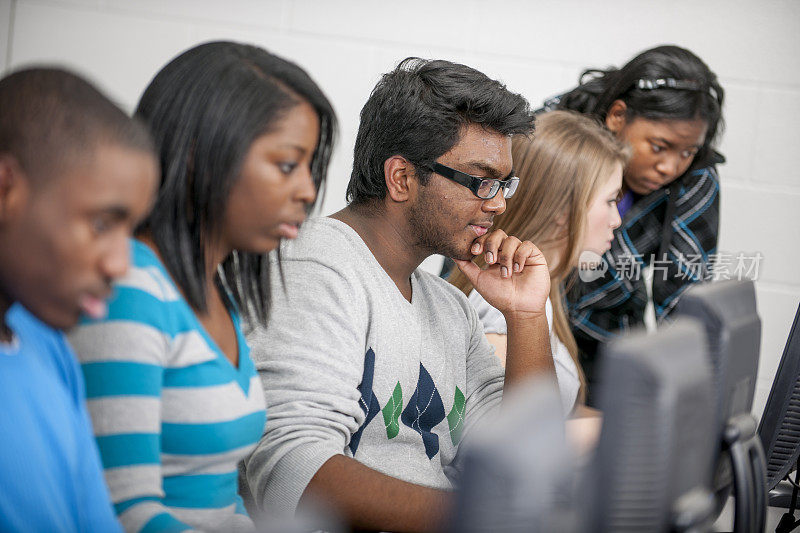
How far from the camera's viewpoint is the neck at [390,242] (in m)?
1.44

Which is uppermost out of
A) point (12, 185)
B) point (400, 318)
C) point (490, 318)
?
point (12, 185)

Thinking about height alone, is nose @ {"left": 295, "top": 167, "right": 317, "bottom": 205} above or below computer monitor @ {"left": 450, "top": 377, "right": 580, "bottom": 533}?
above

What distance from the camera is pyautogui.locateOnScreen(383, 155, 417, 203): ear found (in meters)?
1.44

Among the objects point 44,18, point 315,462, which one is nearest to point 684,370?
point 315,462

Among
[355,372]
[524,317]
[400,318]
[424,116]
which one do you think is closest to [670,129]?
[524,317]

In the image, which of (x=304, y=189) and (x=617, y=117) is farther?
(x=617, y=117)

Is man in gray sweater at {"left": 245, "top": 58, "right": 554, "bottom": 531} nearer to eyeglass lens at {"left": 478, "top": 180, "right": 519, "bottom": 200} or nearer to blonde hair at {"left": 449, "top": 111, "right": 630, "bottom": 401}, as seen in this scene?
eyeglass lens at {"left": 478, "top": 180, "right": 519, "bottom": 200}

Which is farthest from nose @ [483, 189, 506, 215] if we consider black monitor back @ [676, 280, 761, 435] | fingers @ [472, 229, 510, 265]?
black monitor back @ [676, 280, 761, 435]

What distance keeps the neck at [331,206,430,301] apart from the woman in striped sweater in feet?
1.47

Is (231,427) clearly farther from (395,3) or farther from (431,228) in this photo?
(395,3)

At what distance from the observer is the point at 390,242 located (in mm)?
1447

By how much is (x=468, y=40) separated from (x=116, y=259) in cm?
220

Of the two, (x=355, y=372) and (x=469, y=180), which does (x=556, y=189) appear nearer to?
(x=469, y=180)

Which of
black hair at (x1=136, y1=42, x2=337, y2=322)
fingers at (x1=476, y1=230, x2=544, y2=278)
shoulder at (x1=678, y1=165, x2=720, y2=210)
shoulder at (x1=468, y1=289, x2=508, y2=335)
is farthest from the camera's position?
shoulder at (x1=678, y1=165, x2=720, y2=210)
